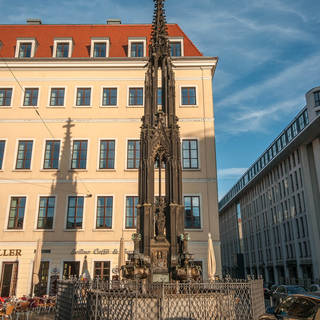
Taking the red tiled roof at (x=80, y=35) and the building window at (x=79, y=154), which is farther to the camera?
the red tiled roof at (x=80, y=35)

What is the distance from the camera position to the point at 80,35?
3020cm

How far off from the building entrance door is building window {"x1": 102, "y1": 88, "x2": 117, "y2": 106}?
13.8 meters

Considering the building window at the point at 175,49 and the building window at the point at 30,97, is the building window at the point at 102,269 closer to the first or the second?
the building window at the point at 30,97

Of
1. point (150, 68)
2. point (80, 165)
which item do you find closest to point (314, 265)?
point (80, 165)

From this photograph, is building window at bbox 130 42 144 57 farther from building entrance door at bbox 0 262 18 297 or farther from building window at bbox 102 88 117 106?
building entrance door at bbox 0 262 18 297

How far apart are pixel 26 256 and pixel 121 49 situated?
732 inches

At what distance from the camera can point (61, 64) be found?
27.1m

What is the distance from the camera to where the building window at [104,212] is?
23312 mm

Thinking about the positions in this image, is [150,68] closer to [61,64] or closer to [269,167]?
[61,64]

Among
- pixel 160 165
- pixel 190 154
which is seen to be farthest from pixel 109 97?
pixel 160 165

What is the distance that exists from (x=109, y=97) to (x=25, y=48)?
28.8 feet

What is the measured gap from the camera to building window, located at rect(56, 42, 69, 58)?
91.6ft

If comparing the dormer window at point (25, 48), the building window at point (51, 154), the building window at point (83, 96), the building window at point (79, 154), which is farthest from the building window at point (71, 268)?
the dormer window at point (25, 48)

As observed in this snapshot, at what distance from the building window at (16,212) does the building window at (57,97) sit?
26.3 ft
